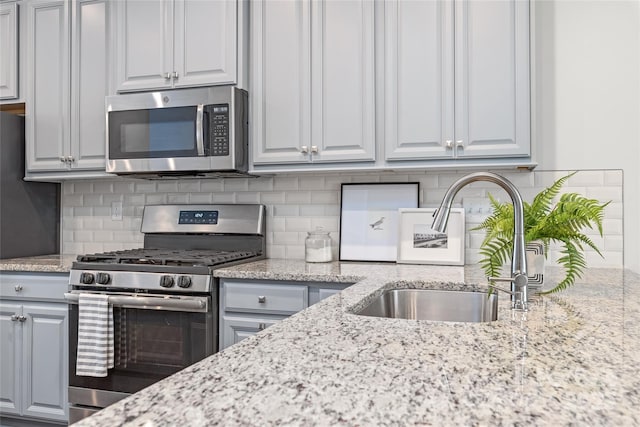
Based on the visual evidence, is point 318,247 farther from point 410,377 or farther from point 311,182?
point 410,377

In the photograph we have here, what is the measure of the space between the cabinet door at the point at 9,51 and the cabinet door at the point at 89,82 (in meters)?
0.41

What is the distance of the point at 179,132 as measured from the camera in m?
2.65

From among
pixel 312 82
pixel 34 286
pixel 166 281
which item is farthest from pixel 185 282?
pixel 312 82

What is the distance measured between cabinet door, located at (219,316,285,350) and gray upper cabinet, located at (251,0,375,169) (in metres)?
0.81

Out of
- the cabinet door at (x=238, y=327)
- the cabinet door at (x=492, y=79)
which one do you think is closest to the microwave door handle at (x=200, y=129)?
the cabinet door at (x=238, y=327)

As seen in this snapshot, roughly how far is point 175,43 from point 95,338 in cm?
157

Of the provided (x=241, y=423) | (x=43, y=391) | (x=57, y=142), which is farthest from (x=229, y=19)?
(x=241, y=423)

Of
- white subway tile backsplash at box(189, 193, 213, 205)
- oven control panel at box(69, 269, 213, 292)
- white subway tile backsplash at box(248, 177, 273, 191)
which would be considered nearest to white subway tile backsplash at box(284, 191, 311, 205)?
white subway tile backsplash at box(248, 177, 273, 191)

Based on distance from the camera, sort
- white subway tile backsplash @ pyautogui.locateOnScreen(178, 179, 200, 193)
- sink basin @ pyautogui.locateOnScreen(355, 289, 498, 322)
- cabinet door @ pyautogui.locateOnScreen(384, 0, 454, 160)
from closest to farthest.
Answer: sink basin @ pyautogui.locateOnScreen(355, 289, 498, 322) → cabinet door @ pyautogui.locateOnScreen(384, 0, 454, 160) → white subway tile backsplash @ pyautogui.locateOnScreen(178, 179, 200, 193)

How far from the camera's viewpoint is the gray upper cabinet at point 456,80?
226 cm

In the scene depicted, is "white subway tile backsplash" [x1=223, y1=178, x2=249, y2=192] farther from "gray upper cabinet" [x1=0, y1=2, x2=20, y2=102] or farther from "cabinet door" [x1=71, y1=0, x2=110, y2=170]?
"gray upper cabinet" [x1=0, y1=2, x2=20, y2=102]

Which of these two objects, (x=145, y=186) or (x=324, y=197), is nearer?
(x=324, y=197)

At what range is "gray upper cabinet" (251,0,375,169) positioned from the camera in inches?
96.5

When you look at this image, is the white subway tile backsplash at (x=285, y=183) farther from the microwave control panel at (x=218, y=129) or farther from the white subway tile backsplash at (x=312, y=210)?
the microwave control panel at (x=218, y=129)
